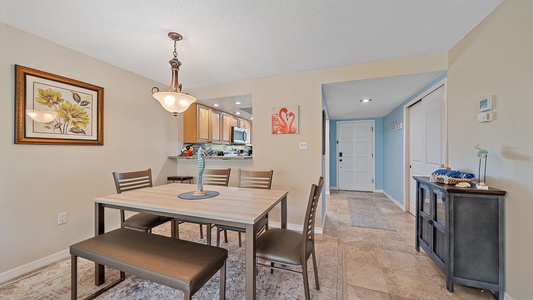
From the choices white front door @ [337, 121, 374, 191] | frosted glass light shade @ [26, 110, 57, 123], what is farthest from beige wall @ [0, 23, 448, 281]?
white front door @ [337, 121, 374, 191]

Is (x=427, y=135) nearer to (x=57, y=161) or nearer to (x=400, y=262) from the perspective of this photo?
(x=400, y=262)

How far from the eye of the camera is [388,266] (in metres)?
1.92

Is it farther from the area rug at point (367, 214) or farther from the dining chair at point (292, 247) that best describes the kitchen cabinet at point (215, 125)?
the area rug at point (367, 214)

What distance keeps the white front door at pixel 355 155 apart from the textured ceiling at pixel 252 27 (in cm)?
347

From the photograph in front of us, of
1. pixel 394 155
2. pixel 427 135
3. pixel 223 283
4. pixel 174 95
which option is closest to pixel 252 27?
pixel 174 95

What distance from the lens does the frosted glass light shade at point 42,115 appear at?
6.18ft

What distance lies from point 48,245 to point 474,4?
4523mm

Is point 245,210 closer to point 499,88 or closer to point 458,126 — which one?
point 499,88

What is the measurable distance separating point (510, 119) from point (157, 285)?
122 inches

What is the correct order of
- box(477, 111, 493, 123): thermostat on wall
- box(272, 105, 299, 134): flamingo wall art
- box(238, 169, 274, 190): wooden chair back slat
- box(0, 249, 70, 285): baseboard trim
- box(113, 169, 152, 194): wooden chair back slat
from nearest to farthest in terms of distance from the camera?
box(477, 111, 493, 123): thermostat on wall < box(0, 249, 70, 285): baseboard trim < box(113, 169, 152, 194): wooden chair back slat < box(238, 169, 274, 190): wooden chair back slat < box(272, 105, 299, 134): flamingo wall art

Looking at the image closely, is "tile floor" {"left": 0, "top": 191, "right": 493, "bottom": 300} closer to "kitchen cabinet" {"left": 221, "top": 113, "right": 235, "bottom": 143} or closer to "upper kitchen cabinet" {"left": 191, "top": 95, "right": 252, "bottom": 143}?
"upper kitchen cabinet" {"left": 191, "top": 95, "right": 252, "bottom": 143}

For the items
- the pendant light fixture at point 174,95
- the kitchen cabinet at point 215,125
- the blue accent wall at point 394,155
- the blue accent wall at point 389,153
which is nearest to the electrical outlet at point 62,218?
the pendant light fixture at point 174,95

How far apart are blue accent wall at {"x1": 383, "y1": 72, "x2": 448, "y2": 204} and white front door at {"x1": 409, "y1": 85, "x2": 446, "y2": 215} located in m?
0.21

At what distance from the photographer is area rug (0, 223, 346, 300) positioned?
1518 millimetres
